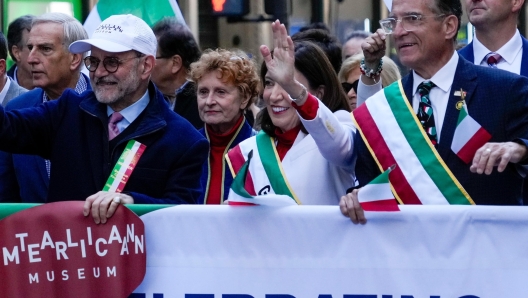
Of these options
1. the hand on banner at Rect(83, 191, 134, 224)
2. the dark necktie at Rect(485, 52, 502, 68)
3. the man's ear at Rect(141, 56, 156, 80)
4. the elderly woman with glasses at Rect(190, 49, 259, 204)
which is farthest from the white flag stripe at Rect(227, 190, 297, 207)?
the dark necktie at Rect(485, 52, 502, 68)

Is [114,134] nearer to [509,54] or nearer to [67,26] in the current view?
[67,26]

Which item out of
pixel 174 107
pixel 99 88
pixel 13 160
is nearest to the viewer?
pixel 99 88

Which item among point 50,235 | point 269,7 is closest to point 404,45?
point 50,235

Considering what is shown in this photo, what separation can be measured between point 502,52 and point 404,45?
1.16 meters

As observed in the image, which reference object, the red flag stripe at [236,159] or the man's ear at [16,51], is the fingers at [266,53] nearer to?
the red flag stripe at [236,159]

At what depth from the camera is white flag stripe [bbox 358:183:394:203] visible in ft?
12.6

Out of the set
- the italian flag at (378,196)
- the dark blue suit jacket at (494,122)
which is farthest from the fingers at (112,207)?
the dark blue suit jacket at (494,122)

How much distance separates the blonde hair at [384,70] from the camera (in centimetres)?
641

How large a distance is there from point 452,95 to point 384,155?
0.36m

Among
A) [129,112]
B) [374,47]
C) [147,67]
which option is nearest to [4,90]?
[147,67]

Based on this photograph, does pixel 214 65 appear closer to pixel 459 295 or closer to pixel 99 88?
pixel 99 88

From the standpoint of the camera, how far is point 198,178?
4520 mm

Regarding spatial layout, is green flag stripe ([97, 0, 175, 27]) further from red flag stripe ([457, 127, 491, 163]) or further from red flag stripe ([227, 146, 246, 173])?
red flag stripe ([457, 127, 491, 163])

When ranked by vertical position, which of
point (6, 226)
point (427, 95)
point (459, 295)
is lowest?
point (459, 295)
